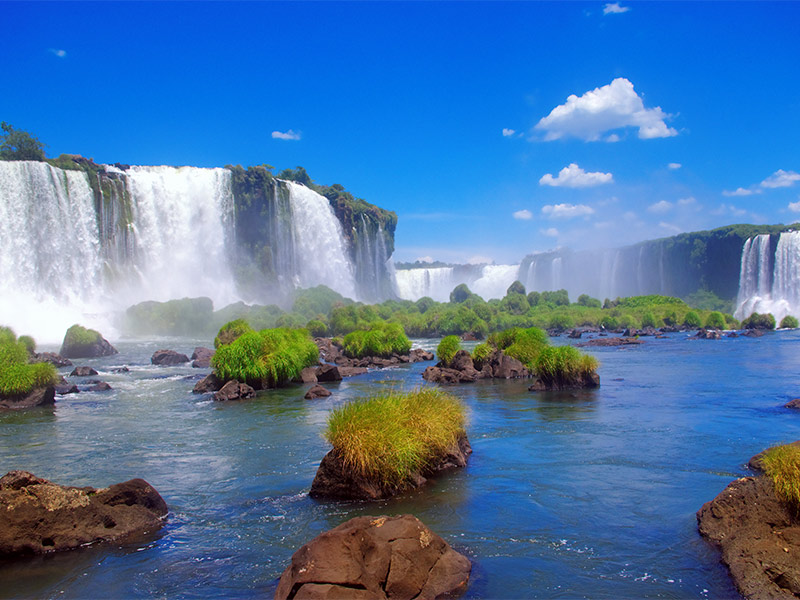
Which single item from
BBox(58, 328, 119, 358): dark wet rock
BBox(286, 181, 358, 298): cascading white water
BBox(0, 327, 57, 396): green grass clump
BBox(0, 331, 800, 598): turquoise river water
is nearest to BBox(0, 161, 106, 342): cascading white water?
BBox(58, 328, 119, 358): dark wet rock

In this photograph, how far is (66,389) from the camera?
2536cm

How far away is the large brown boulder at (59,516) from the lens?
26.2ft

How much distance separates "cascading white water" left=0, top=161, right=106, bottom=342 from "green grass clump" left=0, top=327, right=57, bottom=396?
36.9 m

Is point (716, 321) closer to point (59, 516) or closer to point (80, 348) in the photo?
point (80, 348)

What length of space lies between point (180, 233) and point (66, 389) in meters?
58.7

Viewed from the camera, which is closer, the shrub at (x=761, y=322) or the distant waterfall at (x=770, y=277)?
the shrub at (x=761, y=322)

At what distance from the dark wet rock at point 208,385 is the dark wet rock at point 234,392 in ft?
4.19

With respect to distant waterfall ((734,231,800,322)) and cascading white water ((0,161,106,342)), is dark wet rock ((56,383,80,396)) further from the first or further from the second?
A: distant waterfall ((734,231,800,322))

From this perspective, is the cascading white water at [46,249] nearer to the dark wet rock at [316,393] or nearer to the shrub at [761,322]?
the dark wet rock at [316,393]

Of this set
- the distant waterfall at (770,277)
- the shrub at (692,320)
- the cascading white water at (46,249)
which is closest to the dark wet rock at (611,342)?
the shrub at (692,320)

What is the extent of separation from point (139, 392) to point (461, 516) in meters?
19.9

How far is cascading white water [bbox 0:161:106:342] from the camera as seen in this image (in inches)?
2352

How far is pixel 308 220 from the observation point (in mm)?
97438

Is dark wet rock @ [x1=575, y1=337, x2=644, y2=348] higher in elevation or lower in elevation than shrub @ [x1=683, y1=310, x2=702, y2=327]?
lower
